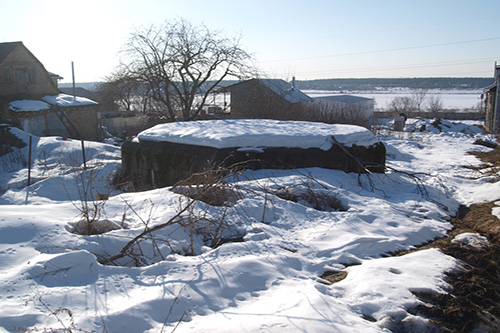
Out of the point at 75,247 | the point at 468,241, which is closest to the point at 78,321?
the point at 75,247

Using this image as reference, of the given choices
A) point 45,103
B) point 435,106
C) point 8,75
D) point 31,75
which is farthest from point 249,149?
point 435,106

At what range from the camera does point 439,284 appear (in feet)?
10.8

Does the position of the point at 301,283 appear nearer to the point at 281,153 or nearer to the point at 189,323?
the point at 189,323

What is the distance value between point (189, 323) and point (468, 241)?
3.35m

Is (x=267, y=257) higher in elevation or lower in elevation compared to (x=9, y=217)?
lower

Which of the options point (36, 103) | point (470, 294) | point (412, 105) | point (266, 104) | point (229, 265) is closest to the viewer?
point (470, 294)

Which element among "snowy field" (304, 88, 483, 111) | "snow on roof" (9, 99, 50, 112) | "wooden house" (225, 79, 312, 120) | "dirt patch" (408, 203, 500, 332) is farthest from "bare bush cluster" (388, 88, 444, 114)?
"dirt patch" (408, 203, 500, 332)

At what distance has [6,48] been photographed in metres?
27.6

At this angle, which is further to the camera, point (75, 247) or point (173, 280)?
point (75, 247)

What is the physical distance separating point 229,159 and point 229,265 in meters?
3.86

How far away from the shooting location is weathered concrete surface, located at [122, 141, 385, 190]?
7148 millimetres

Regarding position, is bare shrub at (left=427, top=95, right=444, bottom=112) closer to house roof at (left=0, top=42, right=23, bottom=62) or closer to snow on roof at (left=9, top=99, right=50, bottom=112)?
snow on roof at (left=9, top=99, right=50, bottom=112)

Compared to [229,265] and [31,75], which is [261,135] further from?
[31,75]

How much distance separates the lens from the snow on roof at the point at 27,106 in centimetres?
2502
